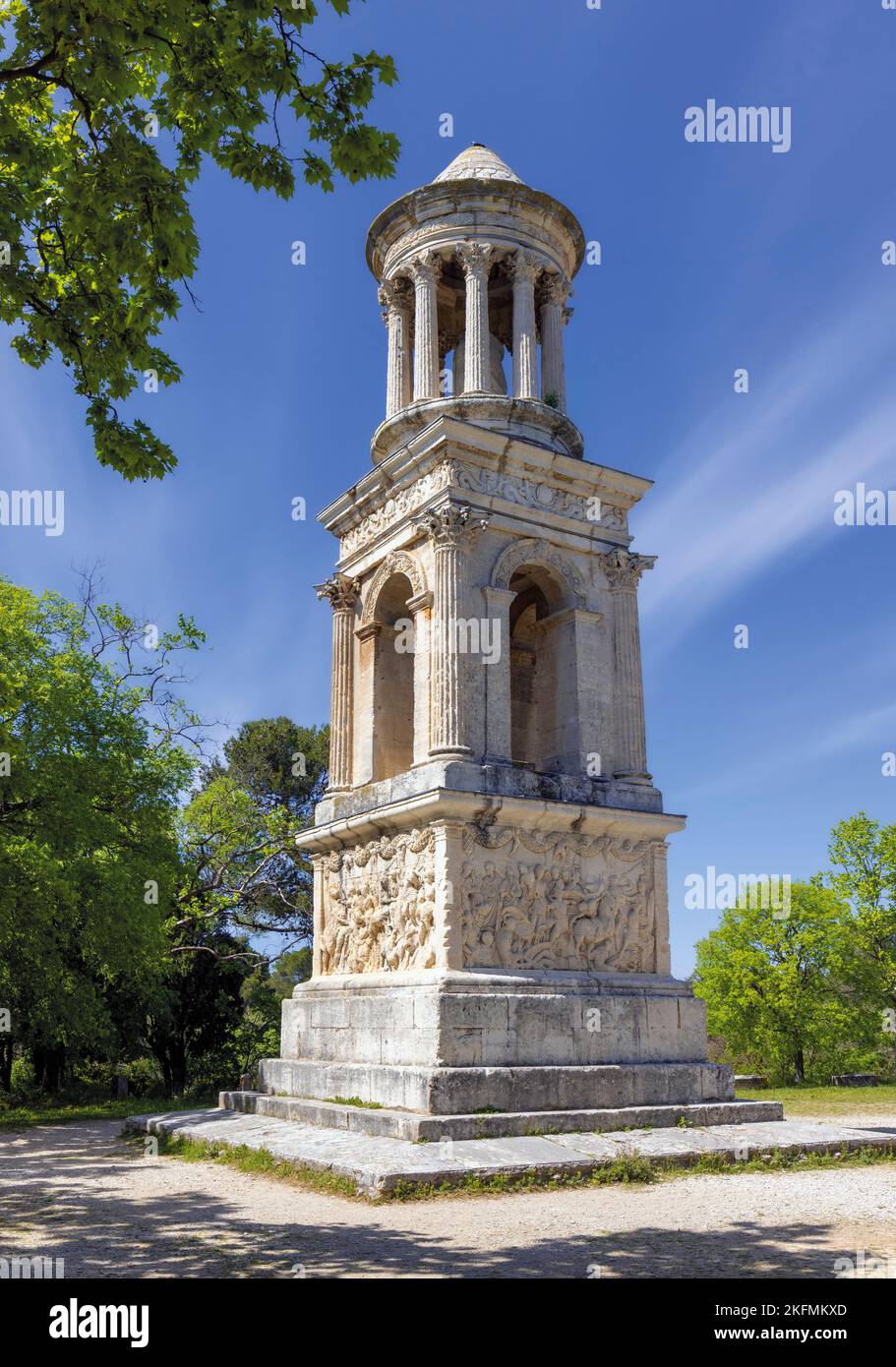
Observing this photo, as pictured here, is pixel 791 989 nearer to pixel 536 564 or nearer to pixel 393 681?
pixel 393 681

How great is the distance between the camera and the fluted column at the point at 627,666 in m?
14.5

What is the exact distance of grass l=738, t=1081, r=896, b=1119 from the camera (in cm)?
1658

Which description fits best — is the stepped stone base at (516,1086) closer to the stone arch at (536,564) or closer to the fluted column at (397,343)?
the stone arch at (536,564)

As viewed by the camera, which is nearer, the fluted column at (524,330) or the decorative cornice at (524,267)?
the fluted column at (524,330)

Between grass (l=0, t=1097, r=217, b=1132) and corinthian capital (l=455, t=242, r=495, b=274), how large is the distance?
45.6ft

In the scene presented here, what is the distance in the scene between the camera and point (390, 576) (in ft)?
50.5

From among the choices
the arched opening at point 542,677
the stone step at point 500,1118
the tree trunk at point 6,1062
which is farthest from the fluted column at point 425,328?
the tree trunk at point 6,1062

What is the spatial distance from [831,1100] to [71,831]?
47.0 ft

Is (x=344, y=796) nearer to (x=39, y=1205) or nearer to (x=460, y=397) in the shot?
(x=460, y=397)

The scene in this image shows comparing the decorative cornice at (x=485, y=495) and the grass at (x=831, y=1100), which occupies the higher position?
the decorative cornice at (x=485, y=495)

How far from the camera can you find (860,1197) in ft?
28.2

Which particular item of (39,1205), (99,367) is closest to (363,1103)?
(39,1205)

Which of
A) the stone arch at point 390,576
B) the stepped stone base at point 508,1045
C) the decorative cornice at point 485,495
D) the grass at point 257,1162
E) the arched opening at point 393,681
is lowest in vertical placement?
the grass at point 257,1162

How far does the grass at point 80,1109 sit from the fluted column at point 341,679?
6129 millimetres
